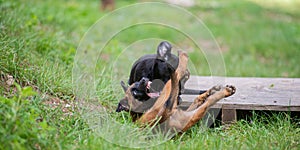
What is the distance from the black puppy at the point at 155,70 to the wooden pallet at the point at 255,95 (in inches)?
12.4

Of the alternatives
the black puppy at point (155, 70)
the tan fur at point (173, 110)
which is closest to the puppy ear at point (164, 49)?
the black puppy at point (155, 70)

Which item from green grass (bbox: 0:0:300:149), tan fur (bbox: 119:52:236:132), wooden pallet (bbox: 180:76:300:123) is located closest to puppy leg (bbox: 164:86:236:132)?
tan fur (bbox: 119:52:236:132)

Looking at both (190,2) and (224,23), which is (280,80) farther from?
(190,2)

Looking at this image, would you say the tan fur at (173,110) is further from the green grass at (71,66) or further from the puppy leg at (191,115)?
the green grass at (71,66)

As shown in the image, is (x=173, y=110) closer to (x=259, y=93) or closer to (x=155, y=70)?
(x=155, y=70)

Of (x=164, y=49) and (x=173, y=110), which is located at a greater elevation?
(x=164, y=49)

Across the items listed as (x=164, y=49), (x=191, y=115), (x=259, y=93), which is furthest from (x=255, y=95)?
(x=164, y=49)

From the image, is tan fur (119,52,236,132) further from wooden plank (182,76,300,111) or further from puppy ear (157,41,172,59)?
wooden plank (182,76,300,111)

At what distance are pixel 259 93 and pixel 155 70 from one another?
1.04 meters

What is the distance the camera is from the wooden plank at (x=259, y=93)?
3.34 m

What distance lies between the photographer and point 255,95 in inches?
143

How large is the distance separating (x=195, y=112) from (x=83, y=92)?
3.50 feet

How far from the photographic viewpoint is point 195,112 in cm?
300

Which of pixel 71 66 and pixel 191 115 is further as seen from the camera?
pixel 71 66
